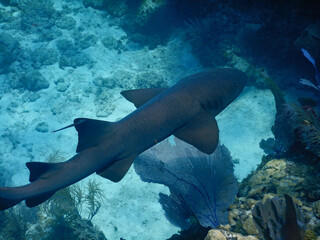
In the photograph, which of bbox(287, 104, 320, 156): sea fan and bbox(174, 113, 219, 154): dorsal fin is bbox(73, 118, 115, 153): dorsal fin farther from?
bbox(287, 104, 320, 156): sea fan

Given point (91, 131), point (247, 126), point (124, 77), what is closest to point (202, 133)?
point (91, 131)

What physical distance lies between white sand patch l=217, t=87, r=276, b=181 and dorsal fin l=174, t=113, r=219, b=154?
3.42m

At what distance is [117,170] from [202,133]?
1469mm

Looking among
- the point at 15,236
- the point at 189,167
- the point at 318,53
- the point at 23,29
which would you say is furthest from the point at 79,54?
the point at 318,53

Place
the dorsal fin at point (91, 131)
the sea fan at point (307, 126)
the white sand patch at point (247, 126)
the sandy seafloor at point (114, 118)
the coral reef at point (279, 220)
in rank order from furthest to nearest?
the white sand patch at point (247, 126), the sandy seafloor at point (114, 118), the sea fan at point (307, 126), the dorsal fin at point (91, 131), the coral reef at point (279, 220)

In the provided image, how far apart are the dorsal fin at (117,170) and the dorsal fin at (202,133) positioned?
96 centimetres

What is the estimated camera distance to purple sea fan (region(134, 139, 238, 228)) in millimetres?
4125

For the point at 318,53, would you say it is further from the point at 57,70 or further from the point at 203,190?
the point at 57,70

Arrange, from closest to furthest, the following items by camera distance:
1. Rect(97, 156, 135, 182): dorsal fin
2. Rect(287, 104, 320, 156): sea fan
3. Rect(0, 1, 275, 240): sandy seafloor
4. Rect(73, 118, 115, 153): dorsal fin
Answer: Rect(73, 118, 115, 153): dorsal fin → Rect(97, 156, 135, 182): dorsal fin → Rect(287, 104, 320, 156): sea fan → Rect(0, 1, 275, 240): sandy seafloor

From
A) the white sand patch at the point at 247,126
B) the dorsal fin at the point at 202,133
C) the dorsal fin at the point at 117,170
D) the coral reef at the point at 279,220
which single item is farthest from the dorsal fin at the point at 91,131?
the white sand patch at the point at 247,126

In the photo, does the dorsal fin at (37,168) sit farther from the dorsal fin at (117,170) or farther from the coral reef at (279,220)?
the coral reef at (279,220)

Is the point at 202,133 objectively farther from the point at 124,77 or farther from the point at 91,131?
the point at 124,77

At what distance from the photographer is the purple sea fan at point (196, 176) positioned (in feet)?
13.5

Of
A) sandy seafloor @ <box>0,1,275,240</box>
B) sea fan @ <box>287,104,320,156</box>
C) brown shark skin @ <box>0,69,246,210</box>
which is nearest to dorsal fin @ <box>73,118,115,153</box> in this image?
brown shark skin @ <box>0,69,246,210</box>
